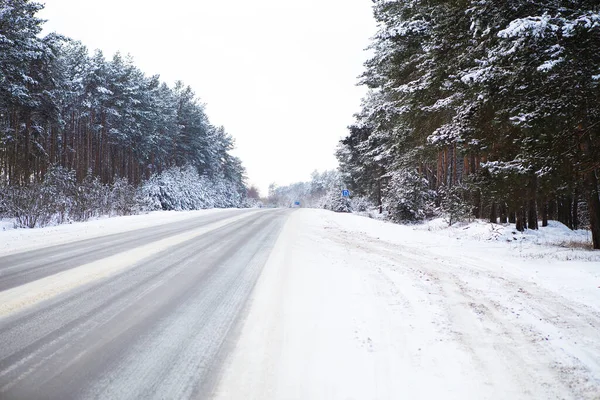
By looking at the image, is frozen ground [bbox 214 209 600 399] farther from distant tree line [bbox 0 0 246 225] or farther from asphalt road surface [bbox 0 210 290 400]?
distant tree line [bbox 0 0 246 225]

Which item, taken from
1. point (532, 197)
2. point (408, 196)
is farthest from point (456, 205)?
point (532, 197)

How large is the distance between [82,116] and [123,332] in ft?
123

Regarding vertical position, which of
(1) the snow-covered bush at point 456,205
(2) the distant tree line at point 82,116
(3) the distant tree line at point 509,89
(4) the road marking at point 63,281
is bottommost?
(4) the road marking at point 63,281

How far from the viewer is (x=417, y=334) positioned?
2.68 metres

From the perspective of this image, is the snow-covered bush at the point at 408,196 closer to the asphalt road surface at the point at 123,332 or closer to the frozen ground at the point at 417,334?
the frozen ground at the point at 417,334

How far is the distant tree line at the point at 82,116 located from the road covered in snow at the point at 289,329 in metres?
10.9

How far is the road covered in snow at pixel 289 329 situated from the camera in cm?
194

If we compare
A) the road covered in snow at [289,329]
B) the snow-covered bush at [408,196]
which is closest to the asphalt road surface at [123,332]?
the road covered in snow at [289,329]

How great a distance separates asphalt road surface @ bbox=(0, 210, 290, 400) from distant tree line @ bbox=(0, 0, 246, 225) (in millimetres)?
10759

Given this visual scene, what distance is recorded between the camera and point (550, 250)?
7578 mm

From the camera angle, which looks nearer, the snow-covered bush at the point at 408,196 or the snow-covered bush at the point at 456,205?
the snow-covered bush at the point at 456,205

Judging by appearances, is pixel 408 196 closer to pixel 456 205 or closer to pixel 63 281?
pixel 456 205

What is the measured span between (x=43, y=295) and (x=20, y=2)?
2708 centimetres

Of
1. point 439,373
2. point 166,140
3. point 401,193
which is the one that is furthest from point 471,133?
point 166,140
